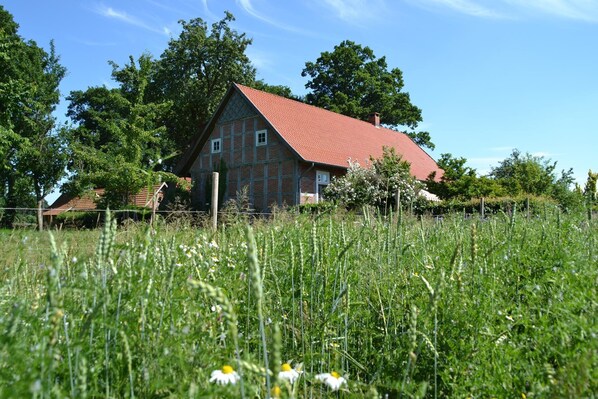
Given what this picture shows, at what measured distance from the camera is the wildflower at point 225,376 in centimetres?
167

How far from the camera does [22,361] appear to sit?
5.05 ft

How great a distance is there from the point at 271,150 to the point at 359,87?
2046cm

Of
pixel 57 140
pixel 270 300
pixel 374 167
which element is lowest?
pixel 270 300

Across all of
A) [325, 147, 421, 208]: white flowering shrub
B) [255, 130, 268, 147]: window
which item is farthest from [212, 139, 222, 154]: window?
[325, 147, 421, 208]: white flowering shrub

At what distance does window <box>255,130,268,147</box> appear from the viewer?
1024 inches

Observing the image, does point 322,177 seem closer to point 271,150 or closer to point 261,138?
point 271,150

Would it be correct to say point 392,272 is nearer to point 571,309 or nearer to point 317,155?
point 571,309

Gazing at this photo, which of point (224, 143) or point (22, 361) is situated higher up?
point (224, 143)

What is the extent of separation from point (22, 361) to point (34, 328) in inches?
12.0

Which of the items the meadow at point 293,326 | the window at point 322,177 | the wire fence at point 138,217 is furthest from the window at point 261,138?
the meadow at point 293,326

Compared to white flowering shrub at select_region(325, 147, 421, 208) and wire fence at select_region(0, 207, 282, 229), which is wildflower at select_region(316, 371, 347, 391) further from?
white flowering shrub at select_region(325, 147, 421, 208)

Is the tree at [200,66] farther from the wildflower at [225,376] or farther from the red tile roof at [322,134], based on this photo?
the wildflower at [225,376]

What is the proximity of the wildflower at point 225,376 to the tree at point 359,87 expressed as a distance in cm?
4076

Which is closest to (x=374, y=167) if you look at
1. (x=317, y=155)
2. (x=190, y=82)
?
(x=317, y=155)
